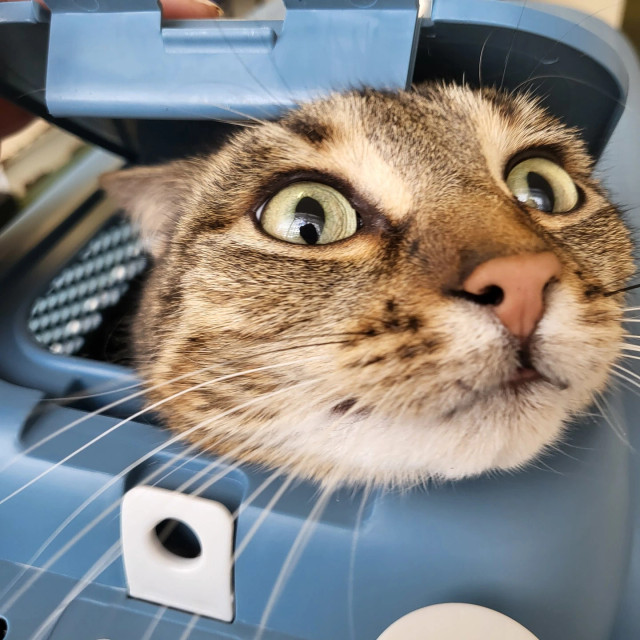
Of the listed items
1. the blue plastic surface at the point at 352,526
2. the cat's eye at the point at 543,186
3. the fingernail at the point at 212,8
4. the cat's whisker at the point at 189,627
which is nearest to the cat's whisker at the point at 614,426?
the blue plastic surface at the point at 352,526

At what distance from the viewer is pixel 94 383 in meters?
0.61

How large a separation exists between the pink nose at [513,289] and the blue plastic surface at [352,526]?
0.56 feet

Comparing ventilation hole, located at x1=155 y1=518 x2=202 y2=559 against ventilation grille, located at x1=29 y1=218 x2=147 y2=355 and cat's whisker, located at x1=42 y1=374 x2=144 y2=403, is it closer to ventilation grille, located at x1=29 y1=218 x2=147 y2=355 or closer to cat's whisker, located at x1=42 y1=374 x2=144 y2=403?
cat's whisker, located at x1=42 y1=374 x2=144 y2=403

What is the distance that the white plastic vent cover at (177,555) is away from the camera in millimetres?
481

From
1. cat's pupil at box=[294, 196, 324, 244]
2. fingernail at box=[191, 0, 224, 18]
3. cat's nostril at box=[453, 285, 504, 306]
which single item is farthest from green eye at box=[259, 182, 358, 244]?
fingernail at box=[191, 0, 224, 18]

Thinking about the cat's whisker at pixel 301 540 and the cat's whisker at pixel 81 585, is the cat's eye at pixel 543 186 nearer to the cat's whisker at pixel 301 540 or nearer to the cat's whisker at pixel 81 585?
the cat's whisker at pixel 301 540

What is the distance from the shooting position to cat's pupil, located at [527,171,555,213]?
0.53 meters

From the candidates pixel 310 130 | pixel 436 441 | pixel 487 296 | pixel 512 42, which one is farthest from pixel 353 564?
pixel 512 42

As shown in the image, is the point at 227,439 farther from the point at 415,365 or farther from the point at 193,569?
the point at 415,365

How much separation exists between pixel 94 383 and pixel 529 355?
0.42 m

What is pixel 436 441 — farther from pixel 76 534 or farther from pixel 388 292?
pixel 76 534

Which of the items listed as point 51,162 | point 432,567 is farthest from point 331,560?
point 51,162

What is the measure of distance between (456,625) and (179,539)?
0.24 meters

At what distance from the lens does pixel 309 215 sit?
1.58 feet
